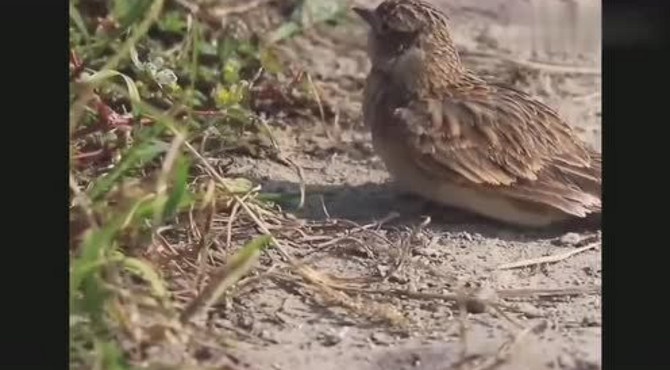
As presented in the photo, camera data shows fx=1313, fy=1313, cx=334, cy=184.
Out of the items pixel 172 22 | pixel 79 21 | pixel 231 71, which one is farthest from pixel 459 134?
pixel 79 21

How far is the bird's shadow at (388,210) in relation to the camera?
110 inches

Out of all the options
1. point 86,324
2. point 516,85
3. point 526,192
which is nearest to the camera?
point 86,324

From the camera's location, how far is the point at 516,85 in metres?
3.00

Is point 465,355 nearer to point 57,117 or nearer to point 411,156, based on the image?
point 411,156

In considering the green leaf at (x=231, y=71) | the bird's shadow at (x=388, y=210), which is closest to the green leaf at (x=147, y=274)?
the bird's shadow at (x=388, y=210)

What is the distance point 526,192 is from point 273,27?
2.21 feet

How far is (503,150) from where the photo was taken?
282 centimetres

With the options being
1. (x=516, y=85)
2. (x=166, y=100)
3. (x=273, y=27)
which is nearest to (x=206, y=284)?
(x=166, y=100)

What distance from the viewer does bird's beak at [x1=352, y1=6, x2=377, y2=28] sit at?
2867mm

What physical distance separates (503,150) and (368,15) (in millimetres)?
417

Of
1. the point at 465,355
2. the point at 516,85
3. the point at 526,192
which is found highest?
the point at 516,85

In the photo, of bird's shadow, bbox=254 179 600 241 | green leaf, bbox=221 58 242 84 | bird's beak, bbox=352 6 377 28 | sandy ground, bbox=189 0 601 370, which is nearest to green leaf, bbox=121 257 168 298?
sandy ground, bbox=189 0 601 370

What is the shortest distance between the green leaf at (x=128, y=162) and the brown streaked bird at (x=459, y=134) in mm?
489

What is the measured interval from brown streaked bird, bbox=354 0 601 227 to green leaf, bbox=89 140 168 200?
489 millimetres
